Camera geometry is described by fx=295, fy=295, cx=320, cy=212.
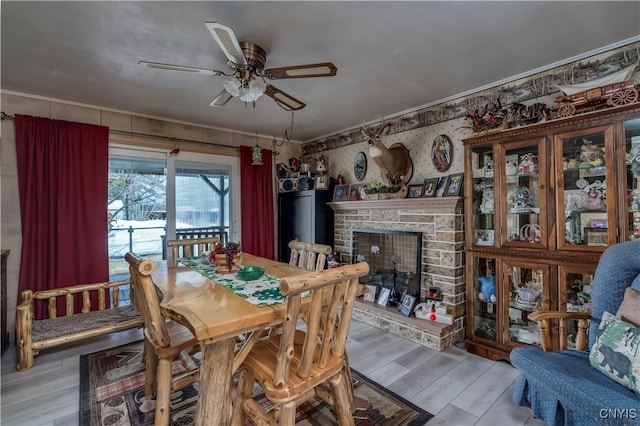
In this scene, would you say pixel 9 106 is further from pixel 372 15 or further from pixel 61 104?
pixel 372 15

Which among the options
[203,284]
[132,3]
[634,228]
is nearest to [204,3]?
[132,3]

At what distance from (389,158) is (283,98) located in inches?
61.6

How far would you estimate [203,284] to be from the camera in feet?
6.25

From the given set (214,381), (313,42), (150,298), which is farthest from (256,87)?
(214,381)

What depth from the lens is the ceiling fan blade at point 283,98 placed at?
2039 millimetres

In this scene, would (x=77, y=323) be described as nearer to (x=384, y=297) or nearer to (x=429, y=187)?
(x=384, y=297)

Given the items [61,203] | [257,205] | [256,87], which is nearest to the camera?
[256,87]

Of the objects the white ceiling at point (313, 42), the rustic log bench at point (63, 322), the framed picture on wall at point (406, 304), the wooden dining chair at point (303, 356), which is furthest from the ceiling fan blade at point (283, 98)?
the rustic log bench at point (63, 322)

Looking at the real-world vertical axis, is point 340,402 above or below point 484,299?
below

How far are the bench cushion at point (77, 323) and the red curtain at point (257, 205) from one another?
166cm

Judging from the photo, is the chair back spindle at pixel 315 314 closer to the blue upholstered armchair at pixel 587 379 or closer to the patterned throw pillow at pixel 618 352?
the blue upholstered armchair at pixel 587 379

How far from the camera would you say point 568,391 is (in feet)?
4.72

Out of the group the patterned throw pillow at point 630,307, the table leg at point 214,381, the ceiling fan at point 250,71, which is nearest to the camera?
the table leg at point 214,381

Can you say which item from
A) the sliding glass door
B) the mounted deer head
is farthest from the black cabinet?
the mounted deer head
